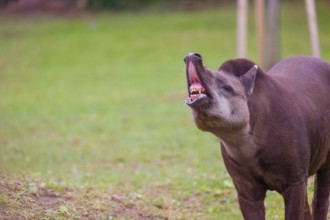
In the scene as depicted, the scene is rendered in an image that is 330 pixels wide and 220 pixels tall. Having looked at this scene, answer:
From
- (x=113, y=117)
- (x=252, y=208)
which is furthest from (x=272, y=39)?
(x=252, y=208)

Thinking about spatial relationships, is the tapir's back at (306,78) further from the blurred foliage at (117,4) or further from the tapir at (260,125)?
the blurred foliage at (117,4)

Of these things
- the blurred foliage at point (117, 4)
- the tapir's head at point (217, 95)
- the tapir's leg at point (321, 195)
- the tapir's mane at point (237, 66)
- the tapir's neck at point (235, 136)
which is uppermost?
the blurred foliage at point (117, 4)

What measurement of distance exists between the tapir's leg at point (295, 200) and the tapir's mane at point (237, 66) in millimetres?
944

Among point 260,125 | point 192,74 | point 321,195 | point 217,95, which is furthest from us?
point 321,195

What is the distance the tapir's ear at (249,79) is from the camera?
17.0 feet

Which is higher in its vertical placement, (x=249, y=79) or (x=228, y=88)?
(x=249, y=79)

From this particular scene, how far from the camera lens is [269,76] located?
5473 millimetres

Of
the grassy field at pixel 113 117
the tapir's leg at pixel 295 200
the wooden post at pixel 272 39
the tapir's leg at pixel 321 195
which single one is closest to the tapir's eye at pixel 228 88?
the tapir's leg at pixel 295 200

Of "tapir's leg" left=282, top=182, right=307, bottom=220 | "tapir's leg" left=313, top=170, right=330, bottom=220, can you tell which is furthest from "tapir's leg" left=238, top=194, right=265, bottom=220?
"tapir's leg" left=313, top=170, right=330, bottom=220

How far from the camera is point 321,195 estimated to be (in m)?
6.16

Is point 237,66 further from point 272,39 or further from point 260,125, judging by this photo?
point 272,39

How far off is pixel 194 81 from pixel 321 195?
205 centimetres

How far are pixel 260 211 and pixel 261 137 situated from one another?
0.68 m

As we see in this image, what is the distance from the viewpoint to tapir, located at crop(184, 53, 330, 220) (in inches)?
190
